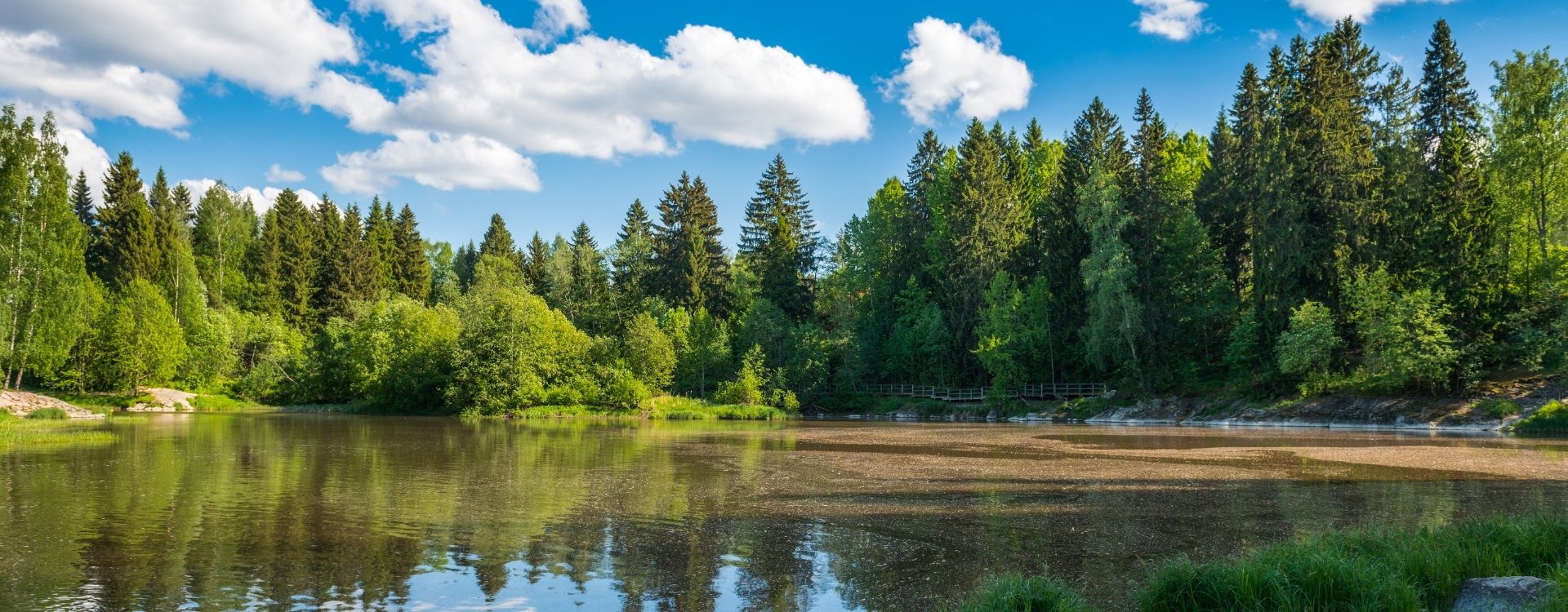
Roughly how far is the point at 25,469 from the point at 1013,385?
53.9m

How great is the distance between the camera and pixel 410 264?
97.3 metres

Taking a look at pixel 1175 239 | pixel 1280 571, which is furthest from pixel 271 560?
pixel 1175 239

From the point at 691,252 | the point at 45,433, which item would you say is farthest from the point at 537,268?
the point at 45,433

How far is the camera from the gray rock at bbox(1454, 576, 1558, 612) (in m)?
7.28

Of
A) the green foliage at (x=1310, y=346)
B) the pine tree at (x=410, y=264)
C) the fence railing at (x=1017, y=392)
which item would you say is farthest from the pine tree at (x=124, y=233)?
the green foliage at (x=1310, y=346)

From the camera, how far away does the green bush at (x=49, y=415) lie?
41.2 m

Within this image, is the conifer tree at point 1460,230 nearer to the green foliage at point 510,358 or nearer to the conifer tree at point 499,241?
the green foliage at point 510,358

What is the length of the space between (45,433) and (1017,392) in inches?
2061

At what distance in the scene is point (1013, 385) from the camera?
62750 millimetres

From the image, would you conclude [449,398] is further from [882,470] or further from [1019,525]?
[1019,525]

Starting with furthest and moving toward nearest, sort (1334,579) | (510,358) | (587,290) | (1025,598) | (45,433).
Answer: (587,290)
(510,358)
(45,433)
(1334,579)
(1025,598)

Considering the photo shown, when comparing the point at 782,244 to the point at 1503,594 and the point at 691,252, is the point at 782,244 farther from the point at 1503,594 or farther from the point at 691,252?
the point at 1503,594

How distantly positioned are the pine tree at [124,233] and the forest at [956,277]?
24cm

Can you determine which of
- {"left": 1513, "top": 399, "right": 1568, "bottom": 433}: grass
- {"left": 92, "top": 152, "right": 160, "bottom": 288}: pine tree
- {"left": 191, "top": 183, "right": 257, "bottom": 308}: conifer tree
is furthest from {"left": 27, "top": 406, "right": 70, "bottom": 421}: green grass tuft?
{"left": 1513, "top": 399, "right": 1568, "bottom": 433}: grass
